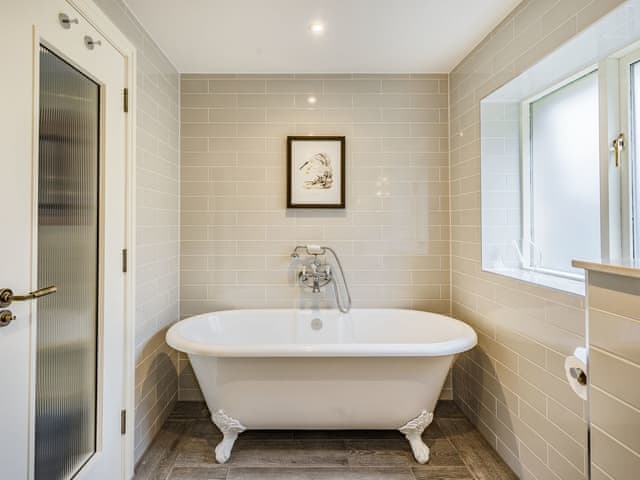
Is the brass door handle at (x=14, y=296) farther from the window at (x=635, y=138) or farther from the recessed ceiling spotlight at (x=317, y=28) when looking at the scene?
the window at (x=635, y=138)

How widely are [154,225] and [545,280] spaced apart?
225 centimetres

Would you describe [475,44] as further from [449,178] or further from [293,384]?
[293,384]

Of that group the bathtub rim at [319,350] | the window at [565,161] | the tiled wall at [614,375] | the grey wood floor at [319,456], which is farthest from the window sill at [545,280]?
the grey wood floor at [319,456]

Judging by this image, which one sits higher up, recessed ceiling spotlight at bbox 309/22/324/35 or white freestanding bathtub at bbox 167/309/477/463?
recessed ceiling spotlight at bbox 309/22/324/35

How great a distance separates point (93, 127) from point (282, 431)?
78.3 inches

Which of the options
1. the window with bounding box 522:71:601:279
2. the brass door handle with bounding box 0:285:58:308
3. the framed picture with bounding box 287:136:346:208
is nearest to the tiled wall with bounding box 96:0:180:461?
the brass door handle with bounding box 0:285:58:308

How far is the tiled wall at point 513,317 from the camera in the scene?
1556 millimetres

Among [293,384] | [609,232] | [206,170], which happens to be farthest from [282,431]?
[609,232]

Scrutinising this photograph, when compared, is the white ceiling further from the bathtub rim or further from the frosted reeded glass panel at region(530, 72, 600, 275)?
the bathtub rim

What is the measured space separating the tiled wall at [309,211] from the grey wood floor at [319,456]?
0.65 metres

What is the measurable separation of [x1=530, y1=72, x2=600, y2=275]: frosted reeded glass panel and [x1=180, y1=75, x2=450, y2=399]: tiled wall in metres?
0.70

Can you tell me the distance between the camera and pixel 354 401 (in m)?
1.94

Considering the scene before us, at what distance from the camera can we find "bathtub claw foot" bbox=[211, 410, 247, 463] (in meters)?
1.97

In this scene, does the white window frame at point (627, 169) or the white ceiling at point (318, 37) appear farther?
the white ceiling at point (318, 37)
